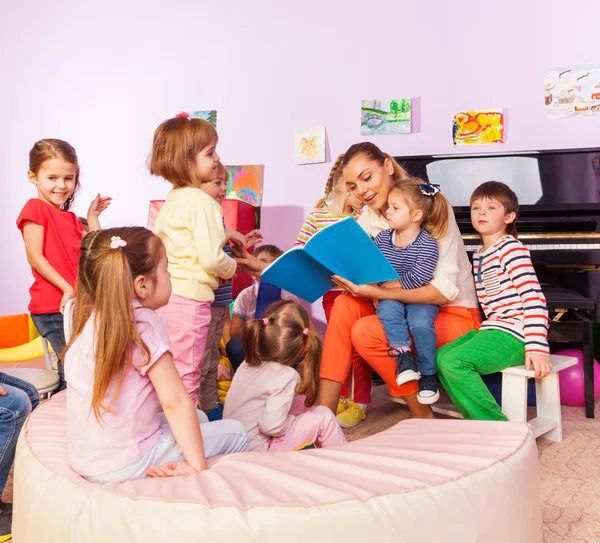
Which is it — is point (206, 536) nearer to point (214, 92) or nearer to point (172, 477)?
point (172, 477)

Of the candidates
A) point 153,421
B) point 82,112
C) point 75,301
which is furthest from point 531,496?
point 82,112

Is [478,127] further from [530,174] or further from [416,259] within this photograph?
[416,259]

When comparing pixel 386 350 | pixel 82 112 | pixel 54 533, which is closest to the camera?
pixel 54 533

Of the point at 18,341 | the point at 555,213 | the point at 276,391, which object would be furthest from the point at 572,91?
the point at 18,341

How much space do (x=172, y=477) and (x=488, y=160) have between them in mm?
2286

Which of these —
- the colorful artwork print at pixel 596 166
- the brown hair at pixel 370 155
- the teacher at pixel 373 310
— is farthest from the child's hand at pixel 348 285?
the colorful artwork print at pixel 596 166

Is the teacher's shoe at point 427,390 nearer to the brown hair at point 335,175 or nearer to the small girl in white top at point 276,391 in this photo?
the small girl in white top at point 276,391

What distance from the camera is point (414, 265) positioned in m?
2.04

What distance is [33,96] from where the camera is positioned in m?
4.09

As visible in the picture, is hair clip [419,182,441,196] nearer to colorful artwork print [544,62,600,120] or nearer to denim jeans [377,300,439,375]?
denim jeans [377,300,439,375]

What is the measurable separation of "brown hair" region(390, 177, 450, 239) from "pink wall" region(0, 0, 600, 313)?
1227mm

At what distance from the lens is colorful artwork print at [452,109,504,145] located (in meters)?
3.11

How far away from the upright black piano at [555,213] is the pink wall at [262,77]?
10.6 inches

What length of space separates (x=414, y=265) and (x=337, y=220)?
414 millimetres
